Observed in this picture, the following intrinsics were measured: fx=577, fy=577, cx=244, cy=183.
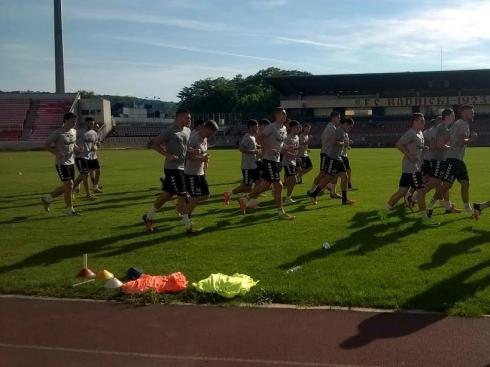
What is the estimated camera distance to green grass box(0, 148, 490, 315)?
5.99m

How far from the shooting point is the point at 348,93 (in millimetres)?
72312

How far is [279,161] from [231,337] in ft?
21.5

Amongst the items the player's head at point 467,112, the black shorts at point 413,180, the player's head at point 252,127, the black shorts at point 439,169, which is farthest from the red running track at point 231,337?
the player's head at point 252,127

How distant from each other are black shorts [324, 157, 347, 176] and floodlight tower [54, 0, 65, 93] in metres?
57.0

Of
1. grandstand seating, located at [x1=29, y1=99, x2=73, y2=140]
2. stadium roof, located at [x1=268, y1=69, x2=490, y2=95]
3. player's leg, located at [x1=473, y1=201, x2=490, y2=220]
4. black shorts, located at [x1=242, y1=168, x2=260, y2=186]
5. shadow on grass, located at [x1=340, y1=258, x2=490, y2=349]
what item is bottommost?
shadow on grass, located at [x1=340, y1=258, x2=490, y2=349]

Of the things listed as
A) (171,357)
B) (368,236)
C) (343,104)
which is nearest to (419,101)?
(343,104)

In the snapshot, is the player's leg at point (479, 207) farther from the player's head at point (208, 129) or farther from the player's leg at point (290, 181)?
the player's leg at point (290, 181)

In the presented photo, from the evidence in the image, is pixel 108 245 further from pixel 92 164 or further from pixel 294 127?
pixel 92 164

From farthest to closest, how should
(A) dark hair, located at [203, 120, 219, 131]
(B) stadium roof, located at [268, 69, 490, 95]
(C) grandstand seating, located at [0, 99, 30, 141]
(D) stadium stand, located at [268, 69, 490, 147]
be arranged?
(C) grandstand seating, located at [0, 99, 30, 141] → (D) stadium stand, located at [268, 69, 490, 147] → (B) stadium roof, located at [268, 69, 490, 95] → (A) dark hair, located at [203, 120, 219, 131]

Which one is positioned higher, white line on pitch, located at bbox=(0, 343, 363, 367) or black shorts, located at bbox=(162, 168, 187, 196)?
black shorts, located at bbox=(162, 168, 187, 196)

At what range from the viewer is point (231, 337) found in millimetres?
4953

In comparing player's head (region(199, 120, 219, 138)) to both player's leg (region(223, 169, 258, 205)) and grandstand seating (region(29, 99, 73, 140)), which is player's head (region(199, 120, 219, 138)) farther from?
grandstand seating (region(29, 99, 73, 140))

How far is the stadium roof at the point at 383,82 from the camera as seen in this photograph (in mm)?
65375

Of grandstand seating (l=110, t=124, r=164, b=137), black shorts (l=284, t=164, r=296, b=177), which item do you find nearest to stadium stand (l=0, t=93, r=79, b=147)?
grandstand seating (l=110, t=124, r=164, b=137)
